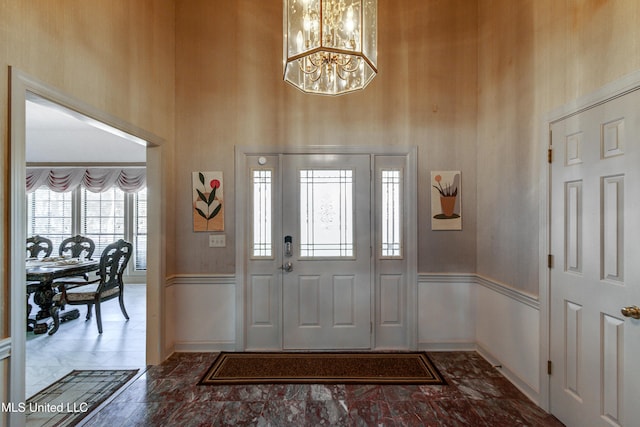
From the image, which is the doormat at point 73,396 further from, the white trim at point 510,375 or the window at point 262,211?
the white trim at point 510,375

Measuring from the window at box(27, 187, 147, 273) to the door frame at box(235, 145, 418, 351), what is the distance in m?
4.72

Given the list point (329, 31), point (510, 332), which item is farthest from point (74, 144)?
point (510, 332)

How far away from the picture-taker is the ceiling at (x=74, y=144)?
5.59 meters

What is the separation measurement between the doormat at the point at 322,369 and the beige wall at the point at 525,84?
121 cm

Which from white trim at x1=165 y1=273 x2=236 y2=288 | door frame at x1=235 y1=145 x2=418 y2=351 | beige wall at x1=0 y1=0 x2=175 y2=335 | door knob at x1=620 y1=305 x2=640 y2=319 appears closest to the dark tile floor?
door frame at x1=235 y1=145 x2=418 y2=351

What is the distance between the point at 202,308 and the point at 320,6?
301cm

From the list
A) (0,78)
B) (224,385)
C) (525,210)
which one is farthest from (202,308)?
(525,210)

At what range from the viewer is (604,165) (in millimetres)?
1785

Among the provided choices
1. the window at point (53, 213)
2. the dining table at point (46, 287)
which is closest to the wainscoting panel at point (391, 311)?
the dining table at point (46, 287)

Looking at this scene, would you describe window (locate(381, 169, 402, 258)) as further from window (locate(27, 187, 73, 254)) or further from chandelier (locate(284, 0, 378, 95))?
window (locate(27, 187, 73, 254))

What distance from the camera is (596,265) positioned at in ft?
6.06

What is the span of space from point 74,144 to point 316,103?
5.77 metres

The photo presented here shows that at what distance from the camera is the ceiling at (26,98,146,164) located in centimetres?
559

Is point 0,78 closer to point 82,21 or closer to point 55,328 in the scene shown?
point 82,21
